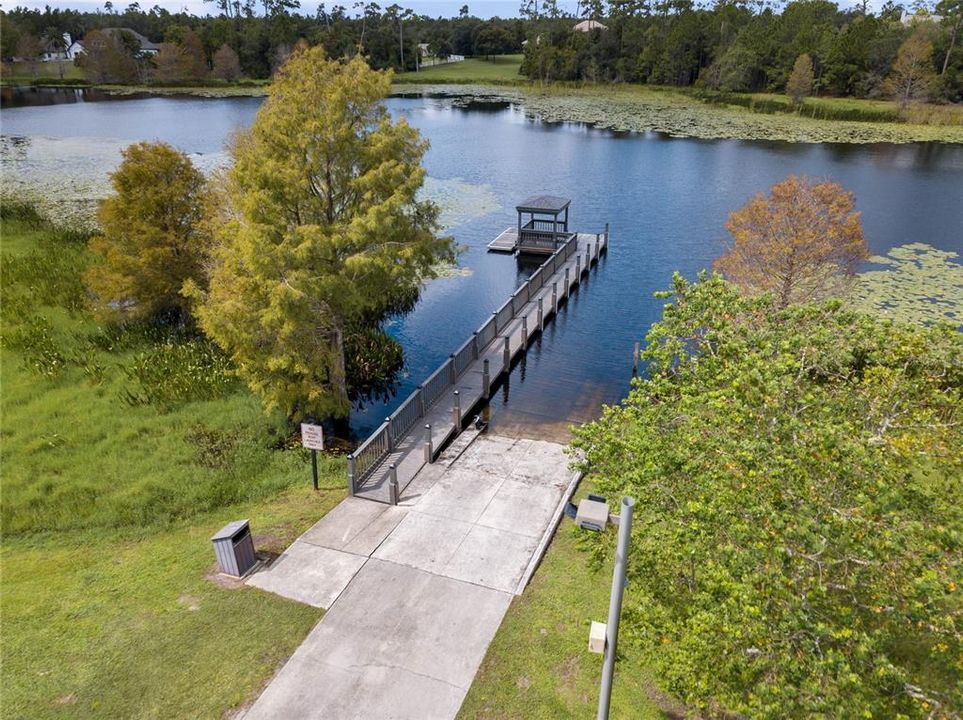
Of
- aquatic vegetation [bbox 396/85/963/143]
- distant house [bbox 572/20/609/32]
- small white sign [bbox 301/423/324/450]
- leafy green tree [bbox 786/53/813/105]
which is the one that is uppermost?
distant house [bbox 572/20/609/32]

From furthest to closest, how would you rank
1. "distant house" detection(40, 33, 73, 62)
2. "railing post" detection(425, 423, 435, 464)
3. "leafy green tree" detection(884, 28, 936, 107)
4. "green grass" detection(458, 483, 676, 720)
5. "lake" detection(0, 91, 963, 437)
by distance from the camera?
"distant house" detection(40, 33, 73, 62) < "leafy green tree" detection(884, 28, 936, 107) < "lake" detection(0, 91, 963, 437) < "railing post" detection(425, 423, 435, 464) < "green grass" detection(458, 483, 676, 720)

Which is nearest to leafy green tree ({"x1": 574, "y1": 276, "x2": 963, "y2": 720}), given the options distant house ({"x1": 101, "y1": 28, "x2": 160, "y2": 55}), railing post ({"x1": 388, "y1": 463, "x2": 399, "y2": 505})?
railing post ({"x1": 388, "y1": 463, "x2": 399, "y2": 505})

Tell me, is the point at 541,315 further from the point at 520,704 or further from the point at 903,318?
the point at 520,704

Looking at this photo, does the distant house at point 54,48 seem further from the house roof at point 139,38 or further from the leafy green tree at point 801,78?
the leafy green tree at point 801,78

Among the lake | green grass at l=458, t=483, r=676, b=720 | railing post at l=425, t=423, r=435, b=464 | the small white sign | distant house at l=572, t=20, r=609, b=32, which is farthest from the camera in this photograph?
distant house at l=572, t=20, r=609, b=32

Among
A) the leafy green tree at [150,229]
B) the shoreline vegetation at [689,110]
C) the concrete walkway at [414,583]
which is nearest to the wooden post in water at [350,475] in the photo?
the concrete walkway at [414,583]

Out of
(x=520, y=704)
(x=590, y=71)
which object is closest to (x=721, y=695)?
(x=520, y=704)

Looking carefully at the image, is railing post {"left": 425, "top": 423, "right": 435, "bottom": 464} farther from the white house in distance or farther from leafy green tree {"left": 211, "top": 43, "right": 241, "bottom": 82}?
the white house in distance
